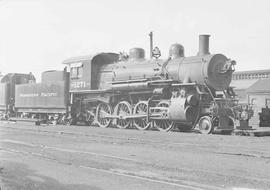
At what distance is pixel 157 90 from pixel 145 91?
946mm

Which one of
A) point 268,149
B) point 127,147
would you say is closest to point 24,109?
point 127,147

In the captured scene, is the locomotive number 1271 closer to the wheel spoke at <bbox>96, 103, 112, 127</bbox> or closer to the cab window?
the cab window

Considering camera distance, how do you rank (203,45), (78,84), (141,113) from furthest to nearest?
(78,84), (141,113), (203,45)

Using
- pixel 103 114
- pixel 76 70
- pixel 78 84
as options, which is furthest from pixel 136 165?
pixel 76 70

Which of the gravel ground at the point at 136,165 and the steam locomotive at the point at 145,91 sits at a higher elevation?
the steam locomotive at the point at 145,91

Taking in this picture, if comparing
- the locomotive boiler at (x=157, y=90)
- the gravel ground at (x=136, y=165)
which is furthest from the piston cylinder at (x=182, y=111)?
the gravel ground at (x=136, y=165)

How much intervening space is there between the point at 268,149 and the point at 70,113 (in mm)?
14464

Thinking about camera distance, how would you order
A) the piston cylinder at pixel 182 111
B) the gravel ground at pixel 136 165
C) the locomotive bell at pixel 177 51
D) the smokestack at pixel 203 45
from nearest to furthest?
the gravel ground at pixel 136 165 → the piston cylinder at pixel 182 111 → the smokestack at pixel 203 45 → the locomotive bell at pixel 177 51

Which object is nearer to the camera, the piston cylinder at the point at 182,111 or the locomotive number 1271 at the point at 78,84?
the piston cylinder at the point at 182,111

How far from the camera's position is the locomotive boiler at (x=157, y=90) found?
1714 cm

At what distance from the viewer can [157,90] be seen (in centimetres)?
1841

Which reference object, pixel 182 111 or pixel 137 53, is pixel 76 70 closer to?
pixel 137 53

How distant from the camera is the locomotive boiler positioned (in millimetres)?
17141

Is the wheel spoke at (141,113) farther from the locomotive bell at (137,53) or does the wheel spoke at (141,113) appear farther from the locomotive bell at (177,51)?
the locomotive bell at (137,53)
